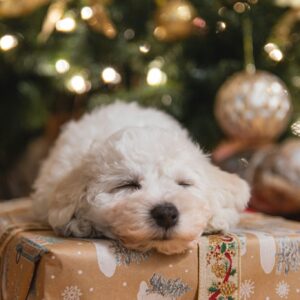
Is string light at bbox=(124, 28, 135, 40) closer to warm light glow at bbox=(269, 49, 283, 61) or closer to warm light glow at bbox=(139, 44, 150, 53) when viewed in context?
warm light glow at bbox=(139, 44, 150, 53)

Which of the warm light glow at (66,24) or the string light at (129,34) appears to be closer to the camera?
the warm light glow at (66,24)

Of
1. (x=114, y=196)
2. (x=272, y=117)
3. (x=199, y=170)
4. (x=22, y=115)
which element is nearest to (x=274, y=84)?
(x=272, y=117)

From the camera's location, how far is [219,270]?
1309mm

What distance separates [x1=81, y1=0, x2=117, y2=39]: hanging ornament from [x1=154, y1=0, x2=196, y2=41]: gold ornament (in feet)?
0.68

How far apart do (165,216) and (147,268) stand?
0.44 feet

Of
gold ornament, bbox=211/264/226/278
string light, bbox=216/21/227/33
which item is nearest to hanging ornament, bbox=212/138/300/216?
string light, bbox=216/21/227/33

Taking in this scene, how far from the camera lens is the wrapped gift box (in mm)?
1163

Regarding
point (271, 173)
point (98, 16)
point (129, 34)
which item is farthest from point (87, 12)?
point (271, 173)

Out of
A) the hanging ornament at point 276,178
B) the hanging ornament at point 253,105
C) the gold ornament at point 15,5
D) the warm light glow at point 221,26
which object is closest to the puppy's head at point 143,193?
the hanging ornament at point 253,105

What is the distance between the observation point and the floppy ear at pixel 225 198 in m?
1.39

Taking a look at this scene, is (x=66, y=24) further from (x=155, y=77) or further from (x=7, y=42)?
(x=155, y=77)

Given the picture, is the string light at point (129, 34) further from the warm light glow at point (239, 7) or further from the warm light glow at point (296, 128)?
the warm light glow at point (296, 128)

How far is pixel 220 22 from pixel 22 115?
3.76 feet

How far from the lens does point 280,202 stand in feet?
7.68
